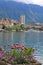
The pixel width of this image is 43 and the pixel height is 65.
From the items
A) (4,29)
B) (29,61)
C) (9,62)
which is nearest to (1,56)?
(9,62)

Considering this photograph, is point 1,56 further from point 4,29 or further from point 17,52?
point 4,29

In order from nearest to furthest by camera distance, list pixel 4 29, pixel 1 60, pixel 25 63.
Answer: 1. pixel 1 60
2. pixel 25 63
3. pixel 4 29

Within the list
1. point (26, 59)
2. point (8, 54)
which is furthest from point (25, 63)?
point (8, 54)

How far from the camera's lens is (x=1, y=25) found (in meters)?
174

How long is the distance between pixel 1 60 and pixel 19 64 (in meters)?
0.76

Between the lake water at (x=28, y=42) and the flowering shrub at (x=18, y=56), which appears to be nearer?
the flowering shrub at (x=18, y=56)

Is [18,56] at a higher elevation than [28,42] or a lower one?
higher

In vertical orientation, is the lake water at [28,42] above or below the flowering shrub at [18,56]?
below

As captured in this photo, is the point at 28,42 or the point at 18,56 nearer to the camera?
the point at 18,56

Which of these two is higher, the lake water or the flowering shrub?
the flowering shrub

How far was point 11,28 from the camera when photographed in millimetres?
166250

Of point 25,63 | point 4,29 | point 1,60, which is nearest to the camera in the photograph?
point 1,60

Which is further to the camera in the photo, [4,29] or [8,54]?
[4,29]

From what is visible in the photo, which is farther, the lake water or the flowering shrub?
the lake water
